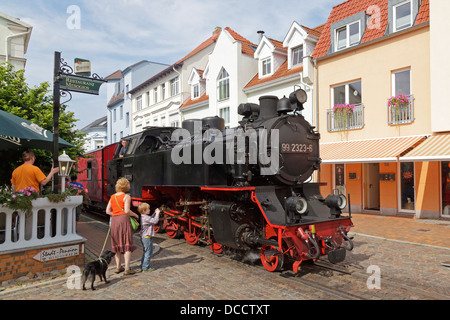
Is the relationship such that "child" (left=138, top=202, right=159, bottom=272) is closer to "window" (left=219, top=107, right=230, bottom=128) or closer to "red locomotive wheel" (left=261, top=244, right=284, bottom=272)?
"red locomotive wheel" (left=261, top=244, right=284, bottom=272)

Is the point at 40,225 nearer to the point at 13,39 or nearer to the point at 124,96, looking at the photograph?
the point at 13,39

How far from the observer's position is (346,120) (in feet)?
42.0

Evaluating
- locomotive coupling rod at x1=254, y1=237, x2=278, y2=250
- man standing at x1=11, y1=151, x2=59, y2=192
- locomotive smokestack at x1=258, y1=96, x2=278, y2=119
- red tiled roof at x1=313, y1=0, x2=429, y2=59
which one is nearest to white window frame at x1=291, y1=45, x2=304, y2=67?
red tiled roof at x1=313, y1=0, x2=429, y2=59

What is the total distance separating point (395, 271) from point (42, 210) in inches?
246

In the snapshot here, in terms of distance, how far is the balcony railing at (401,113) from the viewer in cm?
1102

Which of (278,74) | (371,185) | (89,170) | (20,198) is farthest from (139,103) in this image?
(20,198)

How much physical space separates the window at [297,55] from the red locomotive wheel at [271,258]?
11770 mm

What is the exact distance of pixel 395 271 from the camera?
5.59 meters

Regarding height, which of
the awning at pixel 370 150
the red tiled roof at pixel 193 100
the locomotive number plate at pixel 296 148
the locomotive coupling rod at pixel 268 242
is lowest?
the locomotive coupling rod at pixel 268 242

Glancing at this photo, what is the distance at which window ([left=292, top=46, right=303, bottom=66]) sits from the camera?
15.3m

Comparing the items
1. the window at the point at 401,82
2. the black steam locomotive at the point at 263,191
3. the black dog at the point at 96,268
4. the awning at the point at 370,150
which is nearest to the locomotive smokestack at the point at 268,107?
the black steam locomotive at the point at 263,191

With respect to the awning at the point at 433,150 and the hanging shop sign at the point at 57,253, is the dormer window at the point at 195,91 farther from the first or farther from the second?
the hanging shop sign at the point at 57,253
